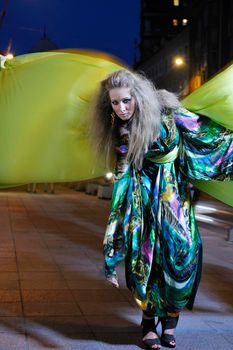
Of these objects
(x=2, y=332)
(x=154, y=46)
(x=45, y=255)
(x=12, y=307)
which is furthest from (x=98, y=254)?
(x=154, y=46)

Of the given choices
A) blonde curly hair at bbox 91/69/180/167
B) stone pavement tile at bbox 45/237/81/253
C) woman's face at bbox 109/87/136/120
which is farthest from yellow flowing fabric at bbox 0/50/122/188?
stone pavement tile at bbox 45/237/81/253

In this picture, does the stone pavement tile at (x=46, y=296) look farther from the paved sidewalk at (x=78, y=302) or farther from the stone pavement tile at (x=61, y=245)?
the stone pavement tile at (x=61, y=245)

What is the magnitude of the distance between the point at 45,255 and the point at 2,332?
3.42 metres

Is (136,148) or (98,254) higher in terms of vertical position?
(136,148)

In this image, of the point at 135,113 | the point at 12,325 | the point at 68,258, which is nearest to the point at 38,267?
the point at 68,258

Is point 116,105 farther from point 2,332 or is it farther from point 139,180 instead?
point 2,332

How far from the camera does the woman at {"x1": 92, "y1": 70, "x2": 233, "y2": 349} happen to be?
148 inches

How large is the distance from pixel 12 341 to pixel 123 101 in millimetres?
1944

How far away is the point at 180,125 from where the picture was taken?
381 centimetres

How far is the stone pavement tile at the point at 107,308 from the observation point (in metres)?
4.91

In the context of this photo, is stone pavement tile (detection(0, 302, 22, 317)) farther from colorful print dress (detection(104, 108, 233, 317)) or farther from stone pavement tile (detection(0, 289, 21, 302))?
colorful print dress (detection(104, 108, 233, 317))

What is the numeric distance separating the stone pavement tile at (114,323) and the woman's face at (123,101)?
1.77 meters

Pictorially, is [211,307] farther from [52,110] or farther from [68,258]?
[68,258]

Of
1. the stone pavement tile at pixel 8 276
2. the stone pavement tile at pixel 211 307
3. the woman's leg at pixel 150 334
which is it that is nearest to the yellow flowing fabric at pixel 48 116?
the woman's leg at pixel 150 334
